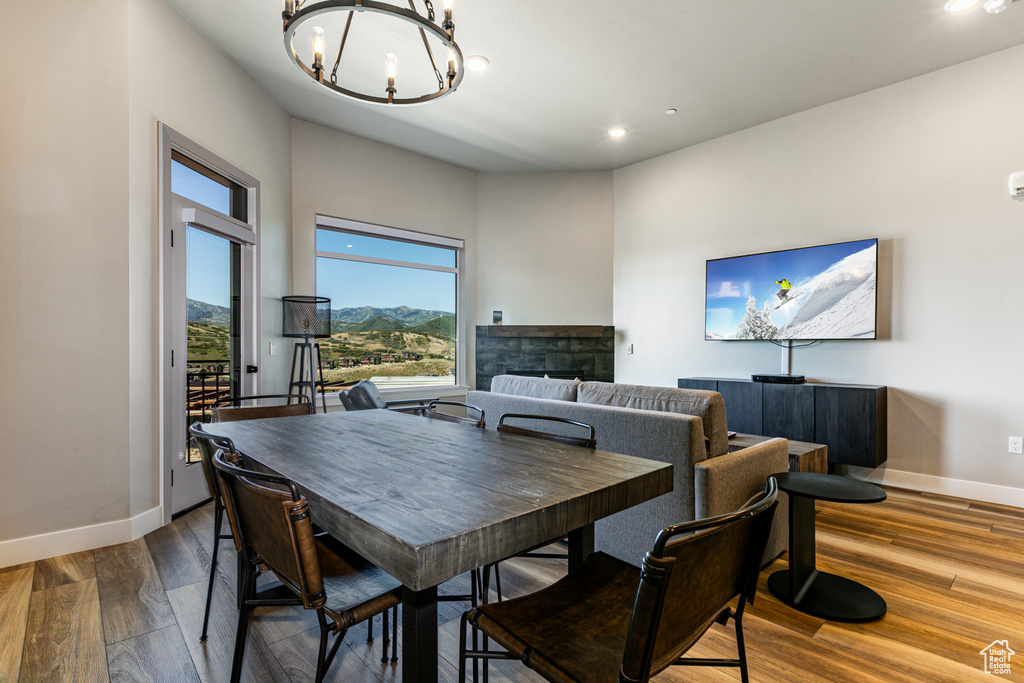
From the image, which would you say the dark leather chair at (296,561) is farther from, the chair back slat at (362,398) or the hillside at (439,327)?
the hillside at (439,327)

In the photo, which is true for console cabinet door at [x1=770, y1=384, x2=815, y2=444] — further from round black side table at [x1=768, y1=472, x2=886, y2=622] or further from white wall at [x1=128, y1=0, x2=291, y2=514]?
white wall at [x1=128, y1=0, x2=291, y2=514]

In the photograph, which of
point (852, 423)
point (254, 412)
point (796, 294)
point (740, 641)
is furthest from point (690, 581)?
point (796, 294)

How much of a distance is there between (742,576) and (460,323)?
5076 mm

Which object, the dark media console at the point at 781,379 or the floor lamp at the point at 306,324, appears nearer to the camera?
the dark media console at the point at 781,379

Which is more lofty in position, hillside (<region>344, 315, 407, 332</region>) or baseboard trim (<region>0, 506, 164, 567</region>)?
hillside (<region>344, 315, 407, 332</region>)

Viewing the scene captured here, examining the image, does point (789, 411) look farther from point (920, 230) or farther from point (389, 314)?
point (389, 314)

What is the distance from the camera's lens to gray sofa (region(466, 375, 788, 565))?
1990 mm

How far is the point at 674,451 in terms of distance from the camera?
6.65 ft

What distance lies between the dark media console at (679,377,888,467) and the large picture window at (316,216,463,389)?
3253mm

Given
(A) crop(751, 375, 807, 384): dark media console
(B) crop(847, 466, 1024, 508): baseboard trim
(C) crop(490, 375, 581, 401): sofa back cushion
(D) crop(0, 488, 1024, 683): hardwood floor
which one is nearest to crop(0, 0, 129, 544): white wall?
(D) crop(0, 488, 1024, 683): hardwood floor

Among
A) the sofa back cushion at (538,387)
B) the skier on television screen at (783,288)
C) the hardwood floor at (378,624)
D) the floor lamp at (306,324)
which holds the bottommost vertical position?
the hardwood floor at (378,624)

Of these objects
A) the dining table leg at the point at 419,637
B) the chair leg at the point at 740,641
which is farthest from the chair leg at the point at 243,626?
the chair leg at the point at 740,641

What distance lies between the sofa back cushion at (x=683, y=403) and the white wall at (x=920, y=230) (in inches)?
98.4

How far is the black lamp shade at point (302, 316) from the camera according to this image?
4195mm
